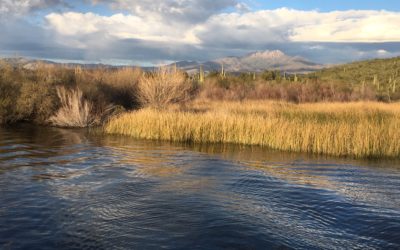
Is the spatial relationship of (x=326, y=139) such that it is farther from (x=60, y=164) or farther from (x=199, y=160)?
(x=60, y=164)

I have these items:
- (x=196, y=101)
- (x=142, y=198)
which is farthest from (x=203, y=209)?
(x=196, y=101)

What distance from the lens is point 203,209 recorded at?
31.6ft

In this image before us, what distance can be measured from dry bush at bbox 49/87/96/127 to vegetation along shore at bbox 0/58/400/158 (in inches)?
2.1

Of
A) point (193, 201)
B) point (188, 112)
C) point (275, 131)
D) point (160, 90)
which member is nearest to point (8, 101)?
point (160, 90)

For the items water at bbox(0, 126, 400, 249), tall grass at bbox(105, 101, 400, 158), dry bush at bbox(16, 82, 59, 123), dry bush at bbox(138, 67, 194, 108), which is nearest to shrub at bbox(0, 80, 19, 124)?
dry bush at bbox(16, 82, 59, 123)

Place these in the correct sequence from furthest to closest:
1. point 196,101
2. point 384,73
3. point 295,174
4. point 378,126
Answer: point 384,73
point 196,101
point 378,126
point 295,174

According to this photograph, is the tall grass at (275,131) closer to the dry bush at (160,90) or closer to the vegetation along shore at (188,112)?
the vegetation along shore at (188,112)

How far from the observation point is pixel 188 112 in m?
22.7

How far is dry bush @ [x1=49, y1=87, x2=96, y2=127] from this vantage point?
25.0 meters

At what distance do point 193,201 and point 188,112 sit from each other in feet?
41.7

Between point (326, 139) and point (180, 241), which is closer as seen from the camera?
point (180, 241)

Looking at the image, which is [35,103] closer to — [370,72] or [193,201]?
[193,201]

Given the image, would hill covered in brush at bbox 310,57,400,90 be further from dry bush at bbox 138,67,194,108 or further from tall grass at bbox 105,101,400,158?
tall grass at bbox 105,101,400,158

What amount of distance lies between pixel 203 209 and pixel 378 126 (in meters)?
11.8
